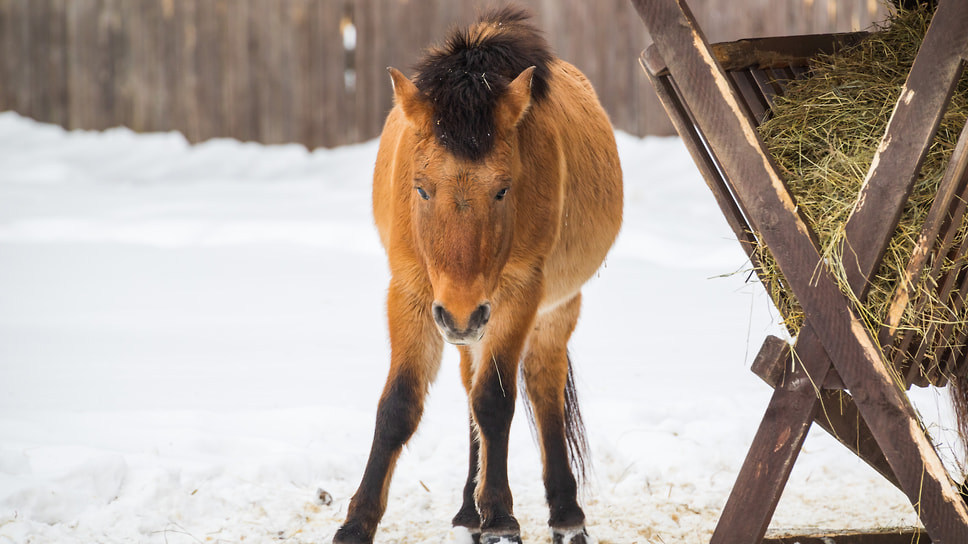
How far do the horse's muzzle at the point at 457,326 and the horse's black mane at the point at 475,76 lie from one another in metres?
0.55

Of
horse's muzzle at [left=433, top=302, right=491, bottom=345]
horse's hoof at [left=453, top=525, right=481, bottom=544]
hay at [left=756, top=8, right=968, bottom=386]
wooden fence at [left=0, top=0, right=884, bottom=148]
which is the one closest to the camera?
hay at [left=756, top=8, right=968, bottom=386]

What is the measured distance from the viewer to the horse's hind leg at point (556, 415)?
13.2 ft

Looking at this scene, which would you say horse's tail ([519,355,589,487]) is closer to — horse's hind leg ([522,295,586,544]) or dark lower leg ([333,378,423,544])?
horse's hind leg ([522,295,586,544])

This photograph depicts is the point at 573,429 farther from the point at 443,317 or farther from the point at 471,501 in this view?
the point at 443,317

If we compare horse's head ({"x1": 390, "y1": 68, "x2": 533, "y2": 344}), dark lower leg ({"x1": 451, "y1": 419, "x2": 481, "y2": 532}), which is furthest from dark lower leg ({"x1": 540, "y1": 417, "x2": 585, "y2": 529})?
horse's head ({"x1": 390, "y1": 68, "x2": 533, "y2": 344})

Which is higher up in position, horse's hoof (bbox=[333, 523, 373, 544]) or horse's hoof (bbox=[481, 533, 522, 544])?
horse's hoof (bbox=[333, 523, 373, 544])

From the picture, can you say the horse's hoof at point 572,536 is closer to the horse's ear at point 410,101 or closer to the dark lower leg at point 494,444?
the dark lower leg at point 494,444

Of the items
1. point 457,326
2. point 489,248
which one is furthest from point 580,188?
point 457,326

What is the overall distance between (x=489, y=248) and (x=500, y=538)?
124cm

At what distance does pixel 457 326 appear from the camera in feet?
10.2

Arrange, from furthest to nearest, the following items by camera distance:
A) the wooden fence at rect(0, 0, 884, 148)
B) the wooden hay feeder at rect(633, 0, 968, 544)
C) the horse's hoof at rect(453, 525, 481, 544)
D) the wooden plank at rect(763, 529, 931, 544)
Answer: the wooden fence at rect(0, 0, 884, 148)
the horse's hoof at rect(453, 525, 481, 544)
the wooden plank at rect(763, 529, 931, 544)
the wooden hay feeder at rect(633, 0, 968, 544)

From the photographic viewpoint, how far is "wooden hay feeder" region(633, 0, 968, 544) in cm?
262

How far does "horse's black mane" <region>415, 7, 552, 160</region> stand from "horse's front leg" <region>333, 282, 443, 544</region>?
72cm

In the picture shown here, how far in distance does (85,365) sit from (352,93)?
20.3 ft
